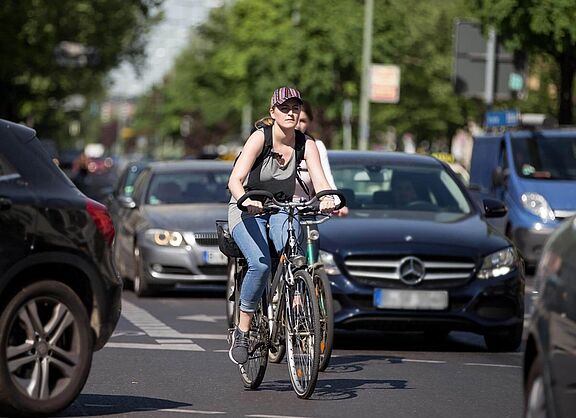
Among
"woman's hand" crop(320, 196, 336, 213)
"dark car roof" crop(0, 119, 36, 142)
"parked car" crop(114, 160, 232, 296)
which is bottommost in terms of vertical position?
"parked car" crop(114, 160, 232, 296)

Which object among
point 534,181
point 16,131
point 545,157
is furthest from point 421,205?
point 545,157

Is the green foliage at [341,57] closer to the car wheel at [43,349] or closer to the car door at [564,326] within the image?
the car wheel at [43,349]

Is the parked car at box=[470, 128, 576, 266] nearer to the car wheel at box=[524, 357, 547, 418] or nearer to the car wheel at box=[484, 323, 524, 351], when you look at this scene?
the car wheel at box=[484, 323, 524, 351]

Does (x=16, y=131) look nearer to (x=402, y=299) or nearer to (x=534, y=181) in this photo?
(x=402, y=299)

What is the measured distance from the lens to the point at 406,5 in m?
66.6

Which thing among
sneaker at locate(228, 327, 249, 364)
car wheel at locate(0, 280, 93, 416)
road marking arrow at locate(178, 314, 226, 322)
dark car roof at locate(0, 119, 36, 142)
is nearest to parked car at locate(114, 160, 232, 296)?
road marking arrow at locate(178, 314, 226, 322)

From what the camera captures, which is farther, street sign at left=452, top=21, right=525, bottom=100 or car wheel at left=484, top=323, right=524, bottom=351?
street sign at left=452, top=21, right=525, bottom=100

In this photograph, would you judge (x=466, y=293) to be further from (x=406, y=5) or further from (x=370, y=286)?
(x=406, y=5)

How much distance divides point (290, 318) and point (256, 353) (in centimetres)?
35

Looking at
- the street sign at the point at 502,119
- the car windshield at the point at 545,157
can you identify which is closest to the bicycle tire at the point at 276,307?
the car windshield at the point at 545,157

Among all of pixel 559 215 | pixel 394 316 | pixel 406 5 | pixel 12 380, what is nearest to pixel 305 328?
pixel 12 380

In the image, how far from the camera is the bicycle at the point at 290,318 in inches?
389

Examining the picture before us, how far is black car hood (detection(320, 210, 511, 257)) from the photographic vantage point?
12.9 m

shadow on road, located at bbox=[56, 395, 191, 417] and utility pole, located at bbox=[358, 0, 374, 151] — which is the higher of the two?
shadow on road, located at bbox=[56, 395, 191, 417]
